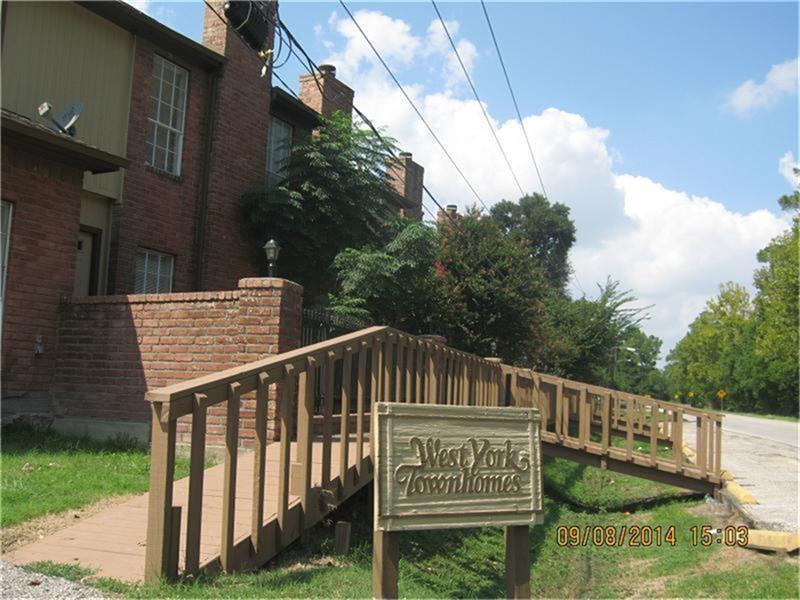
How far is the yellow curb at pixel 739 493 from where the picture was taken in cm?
841

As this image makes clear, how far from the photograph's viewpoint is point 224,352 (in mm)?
7809

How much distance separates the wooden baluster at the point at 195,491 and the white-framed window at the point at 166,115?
904cm

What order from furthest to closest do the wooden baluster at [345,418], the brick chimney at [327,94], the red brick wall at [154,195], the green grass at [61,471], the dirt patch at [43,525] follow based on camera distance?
1. the brick chimney at [327,94]
2. the red brick wall at [154,195]
3. the wooden baluster at [345,418]
4. the green grass at [61,471]
5. the dirt patch at [43,525]

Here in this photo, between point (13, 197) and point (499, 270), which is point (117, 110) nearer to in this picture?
point (13, 197)

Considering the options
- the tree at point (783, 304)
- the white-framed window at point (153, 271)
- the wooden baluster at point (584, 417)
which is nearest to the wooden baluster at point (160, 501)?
the wooden baluster at point (584, 417)

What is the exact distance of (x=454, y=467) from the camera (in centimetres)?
354

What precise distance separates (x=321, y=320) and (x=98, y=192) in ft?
14.9

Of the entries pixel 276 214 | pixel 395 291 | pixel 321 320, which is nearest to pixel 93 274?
pixel 276 214

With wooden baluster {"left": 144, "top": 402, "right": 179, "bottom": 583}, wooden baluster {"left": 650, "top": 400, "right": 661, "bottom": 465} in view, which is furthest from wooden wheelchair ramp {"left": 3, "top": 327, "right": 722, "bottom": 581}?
wooden baluster {"left": 650, "top": 400, "right": 661, "bottom": 465}

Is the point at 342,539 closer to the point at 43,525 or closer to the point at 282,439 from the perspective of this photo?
the point at 282,439

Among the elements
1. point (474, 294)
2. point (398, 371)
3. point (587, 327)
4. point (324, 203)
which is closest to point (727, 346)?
point (587, 327)

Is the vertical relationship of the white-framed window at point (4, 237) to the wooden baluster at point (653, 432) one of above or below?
above

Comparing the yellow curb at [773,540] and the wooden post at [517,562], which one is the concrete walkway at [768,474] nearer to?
the yellow curb at [773,540]

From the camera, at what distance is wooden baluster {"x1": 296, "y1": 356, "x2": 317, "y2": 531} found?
4.91m
